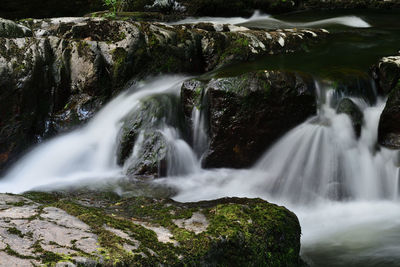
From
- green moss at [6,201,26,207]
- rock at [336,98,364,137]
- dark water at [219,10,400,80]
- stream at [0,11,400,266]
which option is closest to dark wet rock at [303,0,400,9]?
dark water at [219,10,400,80]

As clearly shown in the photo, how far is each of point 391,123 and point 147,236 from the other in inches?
194

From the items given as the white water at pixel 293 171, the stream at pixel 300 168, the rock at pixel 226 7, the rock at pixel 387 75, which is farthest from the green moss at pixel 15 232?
the rock at pixel 226 7

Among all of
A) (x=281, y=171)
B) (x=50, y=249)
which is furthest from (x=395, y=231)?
(x=50, y=249)

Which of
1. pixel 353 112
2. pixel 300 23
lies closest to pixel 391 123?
pixel 353 112

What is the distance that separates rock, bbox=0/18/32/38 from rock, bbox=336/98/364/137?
5.95 metres

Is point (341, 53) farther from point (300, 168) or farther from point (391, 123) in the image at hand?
point (300, 168)

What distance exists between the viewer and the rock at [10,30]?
22.1 feet

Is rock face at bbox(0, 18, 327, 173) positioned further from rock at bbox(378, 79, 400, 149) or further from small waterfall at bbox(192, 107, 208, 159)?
rock at bbox(378, 79, 400, 149)

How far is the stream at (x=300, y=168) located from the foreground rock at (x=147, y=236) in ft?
5.05

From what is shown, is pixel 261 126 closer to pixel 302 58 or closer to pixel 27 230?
pixel 302 58

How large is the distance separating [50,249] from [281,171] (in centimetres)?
447

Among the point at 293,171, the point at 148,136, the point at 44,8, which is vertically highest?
the point at 44,8

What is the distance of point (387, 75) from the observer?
671 centimetres

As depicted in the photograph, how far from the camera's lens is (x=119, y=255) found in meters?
2.14
